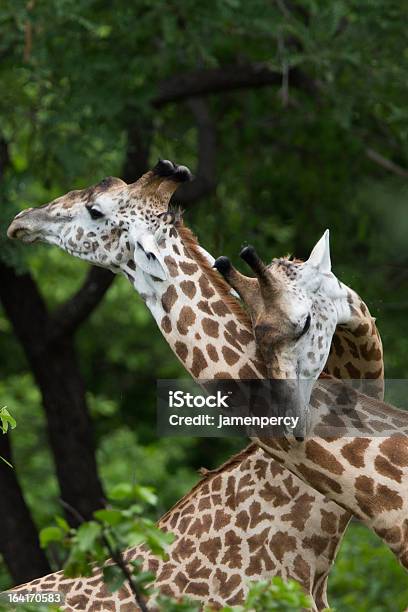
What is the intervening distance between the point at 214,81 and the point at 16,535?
11.9 feet

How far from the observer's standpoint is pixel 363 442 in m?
5.36

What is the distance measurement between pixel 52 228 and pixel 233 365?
117 cm

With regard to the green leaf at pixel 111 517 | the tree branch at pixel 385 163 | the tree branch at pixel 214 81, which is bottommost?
the tree branch at pixel 385 163

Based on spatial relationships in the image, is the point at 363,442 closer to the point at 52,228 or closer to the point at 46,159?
the point at 52,228

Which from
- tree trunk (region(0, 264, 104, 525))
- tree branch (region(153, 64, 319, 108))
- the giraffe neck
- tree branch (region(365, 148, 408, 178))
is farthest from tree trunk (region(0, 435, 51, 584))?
tree branch (region(365, 148, 408, 178))

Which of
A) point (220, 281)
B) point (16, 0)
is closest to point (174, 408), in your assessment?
point (220, 281)

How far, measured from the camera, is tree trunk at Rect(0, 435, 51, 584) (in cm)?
909

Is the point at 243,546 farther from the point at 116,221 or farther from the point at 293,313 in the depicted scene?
the point at 116,221

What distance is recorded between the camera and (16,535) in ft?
30.2

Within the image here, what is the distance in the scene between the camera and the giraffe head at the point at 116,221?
5.73 meters

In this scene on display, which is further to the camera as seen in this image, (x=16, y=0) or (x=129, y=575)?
(x=16, y=0)

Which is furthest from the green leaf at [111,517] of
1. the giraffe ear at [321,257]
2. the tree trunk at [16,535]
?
the tree trunk at [16,535]

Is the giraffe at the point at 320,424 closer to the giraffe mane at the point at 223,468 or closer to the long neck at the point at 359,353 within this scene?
the long neck at the point at 359,353

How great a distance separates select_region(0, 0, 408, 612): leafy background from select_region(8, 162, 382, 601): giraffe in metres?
2.49
